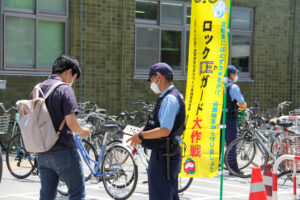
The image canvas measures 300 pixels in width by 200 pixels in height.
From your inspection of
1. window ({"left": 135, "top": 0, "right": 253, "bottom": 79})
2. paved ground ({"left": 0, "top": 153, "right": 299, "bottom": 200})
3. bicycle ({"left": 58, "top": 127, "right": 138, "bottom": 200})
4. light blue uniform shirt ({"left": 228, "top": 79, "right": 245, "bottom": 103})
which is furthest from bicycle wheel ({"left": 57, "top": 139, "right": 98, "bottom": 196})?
window ({"left": 135, "top": 0, "right": 253, "bottom": 79})

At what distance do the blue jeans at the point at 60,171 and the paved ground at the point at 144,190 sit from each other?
2648 mm

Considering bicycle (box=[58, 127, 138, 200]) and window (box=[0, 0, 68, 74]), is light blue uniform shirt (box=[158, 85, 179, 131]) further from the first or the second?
window (box=[0, 0, 68, 74])

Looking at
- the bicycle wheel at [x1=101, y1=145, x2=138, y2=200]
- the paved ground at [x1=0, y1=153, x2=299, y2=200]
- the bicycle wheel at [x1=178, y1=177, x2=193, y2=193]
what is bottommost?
the paved ground at [x1=0, y1=153, x2=299, y2=200]

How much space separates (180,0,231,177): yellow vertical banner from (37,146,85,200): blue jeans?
205cm

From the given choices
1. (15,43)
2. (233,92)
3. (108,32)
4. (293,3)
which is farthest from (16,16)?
(293,3)

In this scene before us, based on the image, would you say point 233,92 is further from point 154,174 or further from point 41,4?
point 41,4

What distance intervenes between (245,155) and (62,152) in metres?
5.59

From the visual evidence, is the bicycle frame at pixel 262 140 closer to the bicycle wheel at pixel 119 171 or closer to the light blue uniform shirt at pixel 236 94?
the light blue uniform shirt at pixel 236 94

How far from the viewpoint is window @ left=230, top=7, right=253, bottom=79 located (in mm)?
16844

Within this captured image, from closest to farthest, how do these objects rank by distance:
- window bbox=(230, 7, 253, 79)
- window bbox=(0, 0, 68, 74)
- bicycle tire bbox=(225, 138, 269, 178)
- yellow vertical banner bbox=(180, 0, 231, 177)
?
yellow vertical banner bbox=(180, 0, 231, 177) < bicycle tire bbox=(225, 138, 269, 178) < window bbox=(0, 0, 68, 74) < window bbox=(230, 7, 253, 79)

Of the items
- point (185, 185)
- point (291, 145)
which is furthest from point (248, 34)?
point (291, 145)

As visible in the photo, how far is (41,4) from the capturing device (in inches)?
522

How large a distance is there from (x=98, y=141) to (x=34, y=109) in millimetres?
4909

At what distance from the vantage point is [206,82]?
6523 mm
